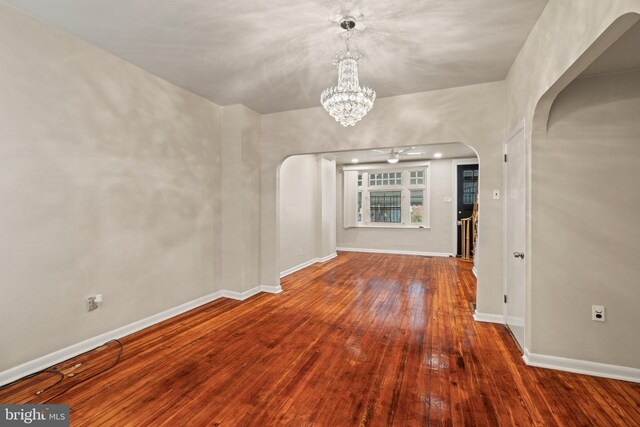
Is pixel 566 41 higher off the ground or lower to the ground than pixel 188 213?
higher

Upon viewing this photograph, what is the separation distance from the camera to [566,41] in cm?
186

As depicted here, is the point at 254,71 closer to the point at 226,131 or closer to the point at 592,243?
the point at 226,131

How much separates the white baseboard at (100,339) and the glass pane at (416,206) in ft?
17.9

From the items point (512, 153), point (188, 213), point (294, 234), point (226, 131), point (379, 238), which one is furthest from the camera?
point (379, 238)

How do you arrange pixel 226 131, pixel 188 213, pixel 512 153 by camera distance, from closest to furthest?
pixel 512 153 < pixel 188 213 < pixel 226 131

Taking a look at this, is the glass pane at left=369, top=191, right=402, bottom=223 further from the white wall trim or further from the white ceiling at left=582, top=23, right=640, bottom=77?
the white ceiling at left=582, top=23, right=640, bottom=77

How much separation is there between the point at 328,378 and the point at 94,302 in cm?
227

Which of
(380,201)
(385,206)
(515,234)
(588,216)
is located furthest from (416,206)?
(588,216)

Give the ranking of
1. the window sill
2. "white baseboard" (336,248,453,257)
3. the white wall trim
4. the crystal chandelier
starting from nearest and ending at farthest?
the crystal chandelier
the white wall trim
"white baseboard" (336,248,453,257)
the window sill

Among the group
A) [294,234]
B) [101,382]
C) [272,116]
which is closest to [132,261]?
[101,382]

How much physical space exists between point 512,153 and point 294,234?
410 cm

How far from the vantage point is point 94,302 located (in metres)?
2.77

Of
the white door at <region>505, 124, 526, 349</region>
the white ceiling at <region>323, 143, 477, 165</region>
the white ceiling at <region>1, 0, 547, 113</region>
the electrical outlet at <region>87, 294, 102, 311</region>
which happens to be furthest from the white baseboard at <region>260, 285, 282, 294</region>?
the white ceiling at <region>323, 143, 477, 165</region>

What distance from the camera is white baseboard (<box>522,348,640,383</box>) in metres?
2.23
